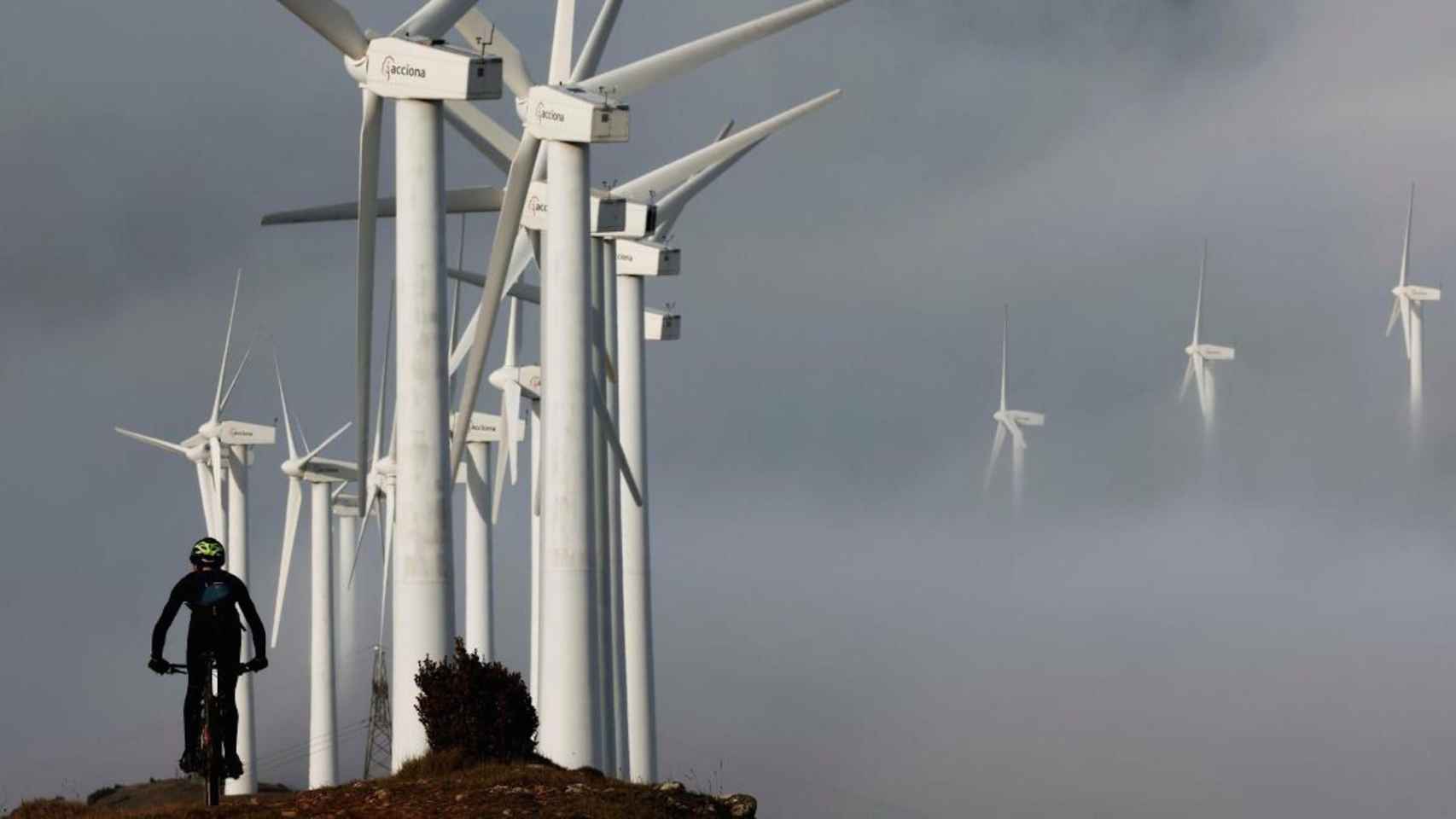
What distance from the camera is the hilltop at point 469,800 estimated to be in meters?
46.7

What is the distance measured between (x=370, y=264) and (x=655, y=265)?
137ft

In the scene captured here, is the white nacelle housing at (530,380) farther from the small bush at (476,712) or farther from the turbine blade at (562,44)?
the small bush at (476,712)

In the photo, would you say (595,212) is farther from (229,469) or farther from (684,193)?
(229,469)

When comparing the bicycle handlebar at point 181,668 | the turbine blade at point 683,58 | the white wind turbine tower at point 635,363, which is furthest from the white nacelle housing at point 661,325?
the bicycle handlebar at point 181,668

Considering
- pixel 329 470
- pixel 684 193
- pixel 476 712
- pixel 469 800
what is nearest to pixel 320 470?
pixel 329 470

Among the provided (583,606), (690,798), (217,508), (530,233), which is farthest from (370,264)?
(217,508)

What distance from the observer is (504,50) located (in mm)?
91875

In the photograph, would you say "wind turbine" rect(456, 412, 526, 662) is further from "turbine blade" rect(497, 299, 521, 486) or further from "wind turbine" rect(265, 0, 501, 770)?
"wind turbine" rect(265, 0, 501, 770)

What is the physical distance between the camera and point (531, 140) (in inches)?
3327

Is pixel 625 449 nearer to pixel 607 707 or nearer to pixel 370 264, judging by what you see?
pixel 607 707

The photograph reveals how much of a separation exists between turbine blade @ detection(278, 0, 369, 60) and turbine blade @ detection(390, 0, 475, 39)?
3.59 feet

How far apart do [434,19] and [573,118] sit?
5890 mm

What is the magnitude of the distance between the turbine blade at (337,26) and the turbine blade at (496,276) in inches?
265

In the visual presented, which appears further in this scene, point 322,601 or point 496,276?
point 322,601
